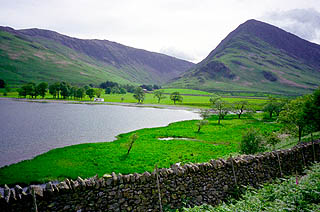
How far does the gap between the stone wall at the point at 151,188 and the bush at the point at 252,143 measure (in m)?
4.31

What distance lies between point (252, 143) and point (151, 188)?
1555 cm

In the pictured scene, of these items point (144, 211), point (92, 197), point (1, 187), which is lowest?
point (1, 187)

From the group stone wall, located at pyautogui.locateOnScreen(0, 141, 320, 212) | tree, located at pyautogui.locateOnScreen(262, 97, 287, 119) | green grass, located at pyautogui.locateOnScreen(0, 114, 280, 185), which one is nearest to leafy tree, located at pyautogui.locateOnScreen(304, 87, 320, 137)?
green grass, located at pyautogui.locateOnScreen(0, 114, 280, 185)

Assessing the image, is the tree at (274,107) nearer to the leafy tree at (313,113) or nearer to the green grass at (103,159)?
the leafy tree at (313,113)

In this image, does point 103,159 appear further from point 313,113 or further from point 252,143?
point 313,113

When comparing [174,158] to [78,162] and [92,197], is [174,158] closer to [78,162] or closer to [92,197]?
[78,162]

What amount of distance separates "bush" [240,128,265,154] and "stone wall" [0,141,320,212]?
4.31 meters

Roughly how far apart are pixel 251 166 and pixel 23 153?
32.8 meters

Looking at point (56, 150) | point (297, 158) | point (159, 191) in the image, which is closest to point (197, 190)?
point (159, 191)

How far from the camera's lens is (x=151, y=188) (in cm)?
1166

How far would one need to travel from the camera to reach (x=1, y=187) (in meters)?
18.5

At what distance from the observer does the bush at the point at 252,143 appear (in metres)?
21.7

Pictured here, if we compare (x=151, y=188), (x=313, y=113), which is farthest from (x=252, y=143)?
(x=313, y=113)

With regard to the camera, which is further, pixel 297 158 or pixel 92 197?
pixel 297 158
